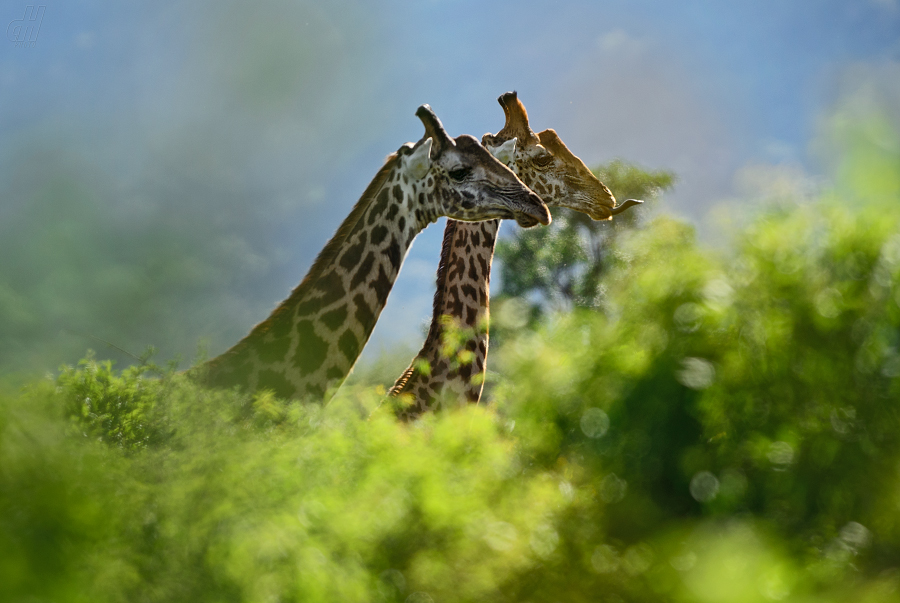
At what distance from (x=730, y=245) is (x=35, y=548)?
1.01 meters

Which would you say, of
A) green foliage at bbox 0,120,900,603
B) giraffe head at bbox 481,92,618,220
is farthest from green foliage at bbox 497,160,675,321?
green foliage at bbox 0,120,900,603

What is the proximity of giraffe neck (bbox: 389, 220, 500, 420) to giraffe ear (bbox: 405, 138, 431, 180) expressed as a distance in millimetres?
928

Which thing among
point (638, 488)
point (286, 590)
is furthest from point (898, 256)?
point (286, 590)

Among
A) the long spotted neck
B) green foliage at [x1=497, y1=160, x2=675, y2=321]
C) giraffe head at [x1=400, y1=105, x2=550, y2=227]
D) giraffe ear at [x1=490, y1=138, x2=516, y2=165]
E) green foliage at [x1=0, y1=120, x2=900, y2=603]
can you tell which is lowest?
green foliage at [x1=0, y1=120, x2=900, y2=603]

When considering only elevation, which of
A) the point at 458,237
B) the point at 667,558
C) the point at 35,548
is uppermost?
the point at 458,237

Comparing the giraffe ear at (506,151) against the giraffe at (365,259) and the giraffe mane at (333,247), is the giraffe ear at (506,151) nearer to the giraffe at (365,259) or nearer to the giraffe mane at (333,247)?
the giraffe at (365,259)

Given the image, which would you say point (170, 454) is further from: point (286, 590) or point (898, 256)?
point (898, 256)

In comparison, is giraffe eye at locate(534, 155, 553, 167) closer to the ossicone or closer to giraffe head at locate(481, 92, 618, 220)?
giraffe head at locate(481, 92, 618, 220)

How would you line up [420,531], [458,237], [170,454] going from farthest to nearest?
[458,237]
[170,454]
[420,531]

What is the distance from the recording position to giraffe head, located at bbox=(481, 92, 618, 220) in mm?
5574

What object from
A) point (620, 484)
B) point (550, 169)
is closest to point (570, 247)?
point (550, 169)

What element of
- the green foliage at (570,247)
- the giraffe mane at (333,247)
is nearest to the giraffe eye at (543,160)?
the giraffe mane at (333,247)

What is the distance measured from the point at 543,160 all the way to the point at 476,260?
54.6 inches

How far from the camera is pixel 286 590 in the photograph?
0.76 meters
